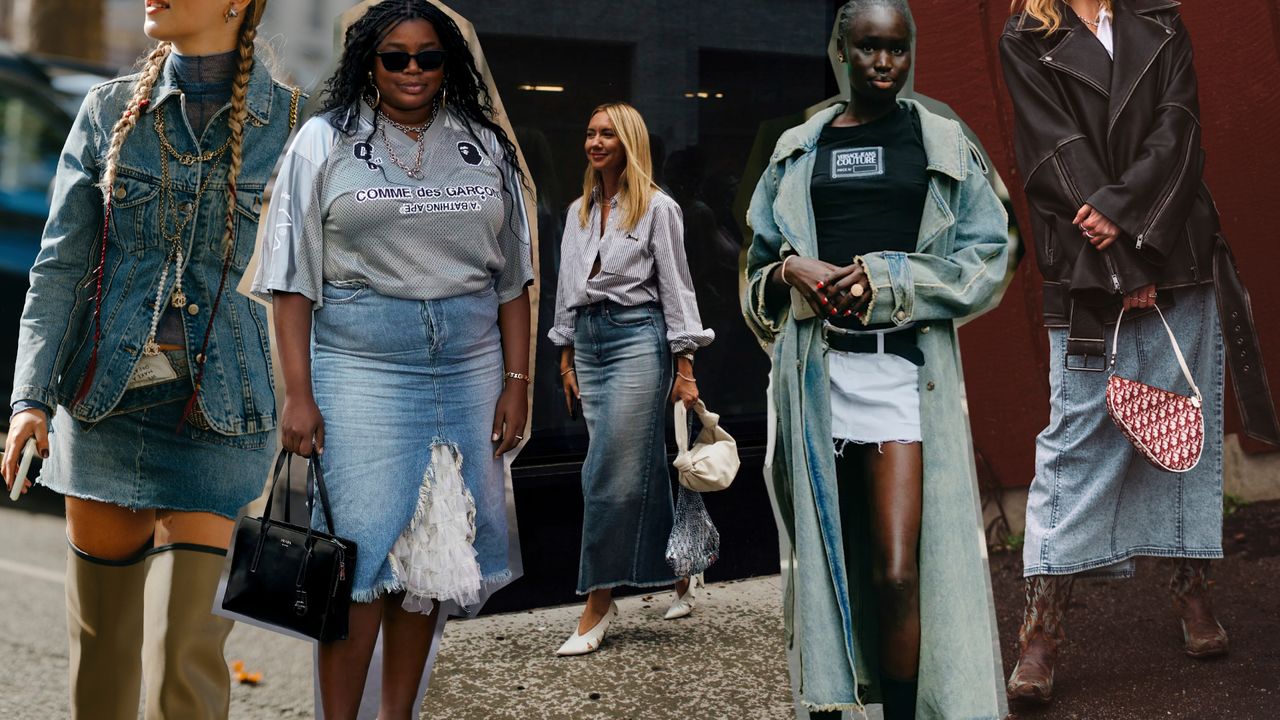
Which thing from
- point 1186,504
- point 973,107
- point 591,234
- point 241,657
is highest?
point 973,107

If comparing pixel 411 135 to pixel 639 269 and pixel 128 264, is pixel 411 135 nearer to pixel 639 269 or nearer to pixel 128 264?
pixel 128 264

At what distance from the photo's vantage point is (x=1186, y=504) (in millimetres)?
3701

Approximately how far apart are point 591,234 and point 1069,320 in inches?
68.0

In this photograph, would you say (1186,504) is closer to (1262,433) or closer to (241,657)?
(1262,433)

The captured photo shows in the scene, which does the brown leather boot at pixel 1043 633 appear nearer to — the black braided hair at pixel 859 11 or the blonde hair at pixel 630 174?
the black braided hair at pixel 859 11

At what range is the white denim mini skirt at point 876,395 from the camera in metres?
3.27

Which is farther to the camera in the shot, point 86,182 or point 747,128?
point 747,128

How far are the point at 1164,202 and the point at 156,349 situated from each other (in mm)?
2728

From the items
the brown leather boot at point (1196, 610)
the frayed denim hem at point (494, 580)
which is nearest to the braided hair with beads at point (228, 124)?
the frayed denim hem at point (494, 580)

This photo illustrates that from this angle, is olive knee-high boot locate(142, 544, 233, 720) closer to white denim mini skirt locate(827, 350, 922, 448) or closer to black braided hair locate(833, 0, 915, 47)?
white denim mini skirt locate(827, 350, 922, 448)

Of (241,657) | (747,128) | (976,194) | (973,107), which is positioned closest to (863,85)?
(976,194)

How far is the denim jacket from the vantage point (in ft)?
9.36

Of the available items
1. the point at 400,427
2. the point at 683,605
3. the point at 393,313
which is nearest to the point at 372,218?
the point at 393,313

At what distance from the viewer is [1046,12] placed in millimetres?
3641
